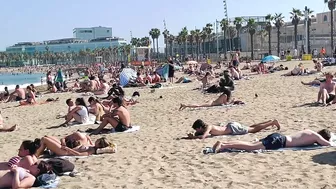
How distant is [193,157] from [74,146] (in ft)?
6.82

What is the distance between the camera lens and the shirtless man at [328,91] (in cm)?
1192

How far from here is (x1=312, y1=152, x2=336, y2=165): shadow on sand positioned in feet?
21.1

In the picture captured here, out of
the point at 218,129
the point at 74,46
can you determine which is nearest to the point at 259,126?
the point at 218,129

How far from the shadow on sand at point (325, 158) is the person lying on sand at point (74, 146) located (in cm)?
332

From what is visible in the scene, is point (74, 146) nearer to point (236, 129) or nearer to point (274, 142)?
point (236, 129)

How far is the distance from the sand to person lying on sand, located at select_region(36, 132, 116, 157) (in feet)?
0.65

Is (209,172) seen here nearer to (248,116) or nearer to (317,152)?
(317,152)

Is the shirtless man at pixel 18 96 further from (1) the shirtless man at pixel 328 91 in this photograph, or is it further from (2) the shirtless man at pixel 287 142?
(2) the shirtless man at pixel 287 142

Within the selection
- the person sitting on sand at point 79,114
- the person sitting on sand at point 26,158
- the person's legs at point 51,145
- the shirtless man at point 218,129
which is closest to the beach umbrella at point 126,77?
the person sitting on sand at point 79,114

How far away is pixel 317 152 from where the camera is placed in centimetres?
700

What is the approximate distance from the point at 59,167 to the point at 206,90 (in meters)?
12.4

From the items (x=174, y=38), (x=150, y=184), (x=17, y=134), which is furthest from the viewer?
(x=174, y=38)

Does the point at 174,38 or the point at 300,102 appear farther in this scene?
the point at 174,38

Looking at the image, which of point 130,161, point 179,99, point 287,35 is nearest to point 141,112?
point 179,99
